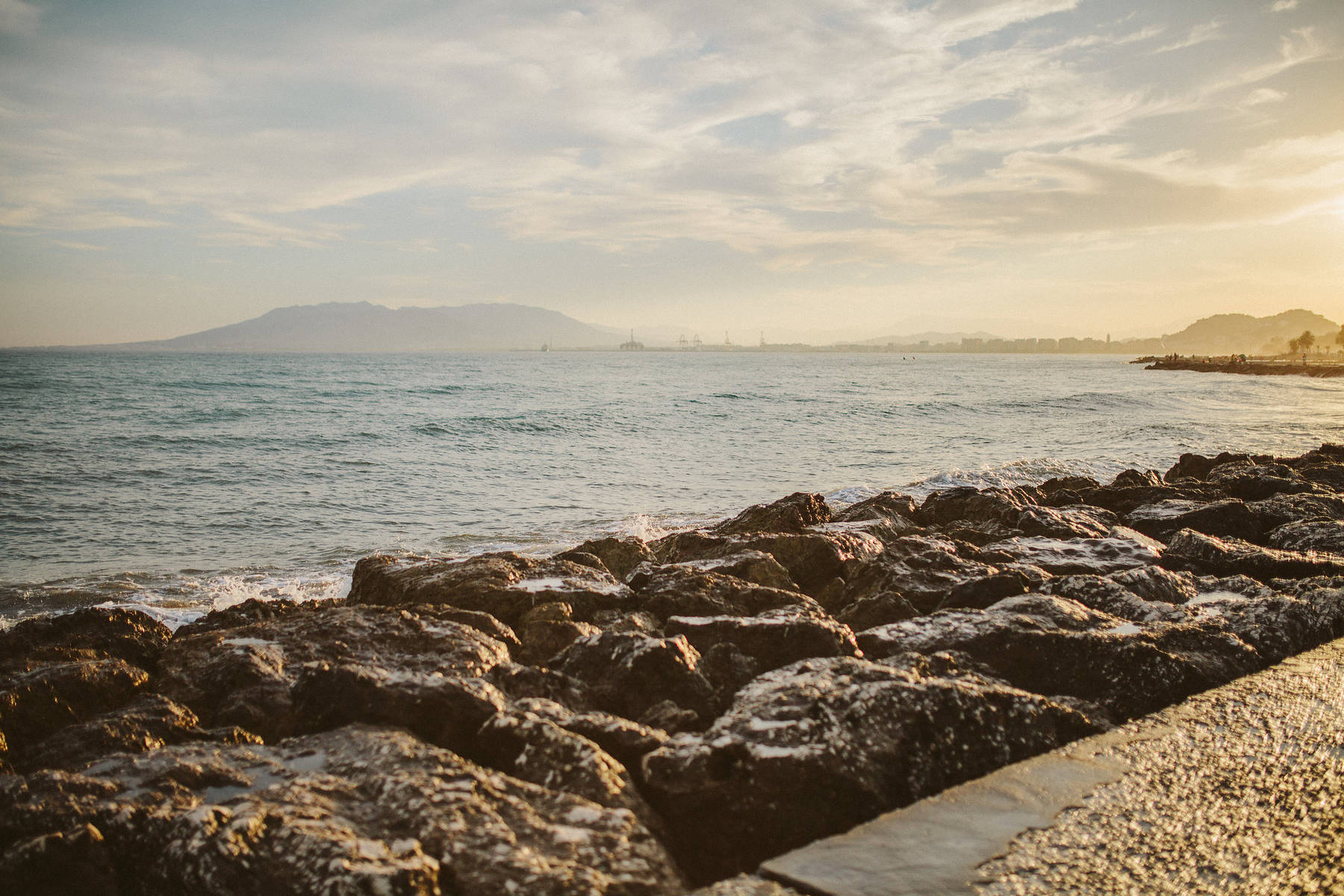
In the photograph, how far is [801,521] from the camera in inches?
340

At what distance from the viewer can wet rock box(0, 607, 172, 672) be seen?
517 centimetres

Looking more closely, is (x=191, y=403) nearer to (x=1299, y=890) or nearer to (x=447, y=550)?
(x=447, y=550)

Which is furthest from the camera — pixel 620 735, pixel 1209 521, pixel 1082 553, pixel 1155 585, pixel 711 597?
pixel 1209 521

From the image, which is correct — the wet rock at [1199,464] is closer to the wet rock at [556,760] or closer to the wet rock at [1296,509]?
the wet rock at [1296,509]

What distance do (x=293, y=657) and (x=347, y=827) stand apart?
225 cm

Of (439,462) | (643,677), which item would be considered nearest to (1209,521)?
(643,677)

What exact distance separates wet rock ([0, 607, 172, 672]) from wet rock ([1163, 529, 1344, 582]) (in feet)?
27.5

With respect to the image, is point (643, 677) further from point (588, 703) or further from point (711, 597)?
point (711, 597)

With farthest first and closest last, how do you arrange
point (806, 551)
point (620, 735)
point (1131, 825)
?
1. point (806, 551)
2. point (620, 735)
3. point (1131, 825)

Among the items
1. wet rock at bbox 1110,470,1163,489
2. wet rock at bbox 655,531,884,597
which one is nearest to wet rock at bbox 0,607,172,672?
wet rock at bbox 655,531,884,597

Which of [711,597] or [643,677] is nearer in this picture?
[643,677]

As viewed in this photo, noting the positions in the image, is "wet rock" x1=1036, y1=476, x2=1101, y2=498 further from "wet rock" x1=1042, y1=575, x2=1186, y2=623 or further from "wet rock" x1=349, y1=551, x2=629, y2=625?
"wet rock" x1=349, y1=551, x2=629, y2=625

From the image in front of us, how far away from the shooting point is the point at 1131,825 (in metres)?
2.86

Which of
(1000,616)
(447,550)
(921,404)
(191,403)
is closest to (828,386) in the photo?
(921,404)
